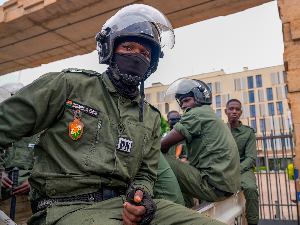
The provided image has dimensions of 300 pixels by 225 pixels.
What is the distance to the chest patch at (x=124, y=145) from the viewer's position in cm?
162

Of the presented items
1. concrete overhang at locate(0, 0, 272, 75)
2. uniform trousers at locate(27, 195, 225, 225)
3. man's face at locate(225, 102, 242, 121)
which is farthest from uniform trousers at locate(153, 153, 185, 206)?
man's face at locate(225, 102, 242, 121)

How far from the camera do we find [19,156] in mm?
3645

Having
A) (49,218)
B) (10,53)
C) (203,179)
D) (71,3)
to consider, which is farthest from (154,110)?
(10,53)

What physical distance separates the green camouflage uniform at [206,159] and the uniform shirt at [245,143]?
1.96 metres

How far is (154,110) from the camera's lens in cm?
209

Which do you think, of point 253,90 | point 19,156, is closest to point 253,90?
point 253,90

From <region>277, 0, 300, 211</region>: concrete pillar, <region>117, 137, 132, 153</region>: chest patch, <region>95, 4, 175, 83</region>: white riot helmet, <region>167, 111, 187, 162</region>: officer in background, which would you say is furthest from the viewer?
<region>167, 111, 187, 162</region>: officer in background

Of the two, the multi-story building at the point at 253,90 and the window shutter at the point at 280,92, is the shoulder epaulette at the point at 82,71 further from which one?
the window shutter at the point at 280,92

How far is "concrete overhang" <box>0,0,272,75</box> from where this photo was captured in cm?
394

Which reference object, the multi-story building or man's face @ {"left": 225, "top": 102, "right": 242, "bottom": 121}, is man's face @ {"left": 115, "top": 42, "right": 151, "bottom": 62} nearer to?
man's face @ {"left": 225, "top": 102, "right": 242, "bottom": 121}

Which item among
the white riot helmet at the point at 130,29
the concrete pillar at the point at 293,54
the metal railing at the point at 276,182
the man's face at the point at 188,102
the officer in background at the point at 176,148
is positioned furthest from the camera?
the metal railing at the point at 276,182

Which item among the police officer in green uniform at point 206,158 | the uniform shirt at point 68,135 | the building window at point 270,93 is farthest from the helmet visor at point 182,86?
the building window at point 270,93

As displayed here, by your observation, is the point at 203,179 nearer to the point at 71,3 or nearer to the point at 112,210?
the point at 112,210

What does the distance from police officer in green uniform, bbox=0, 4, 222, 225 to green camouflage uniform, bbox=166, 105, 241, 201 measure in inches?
47.6
